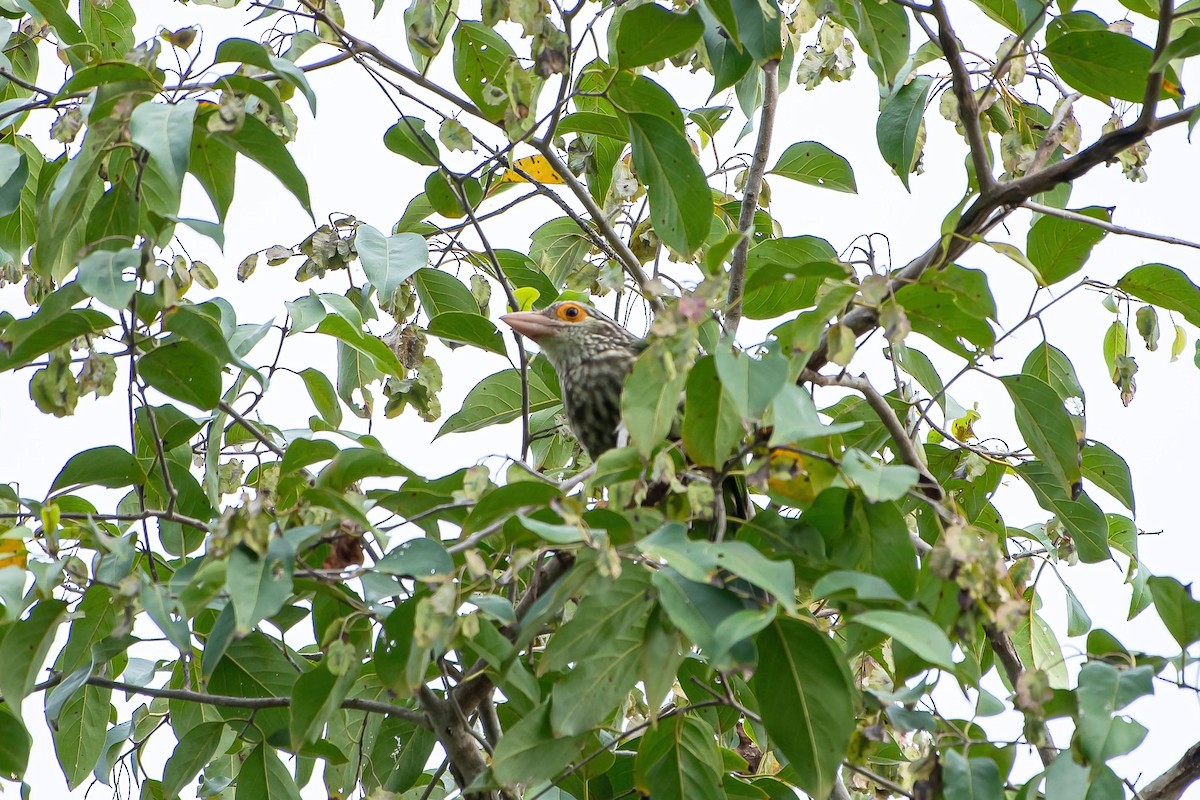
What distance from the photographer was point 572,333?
15.1 feet

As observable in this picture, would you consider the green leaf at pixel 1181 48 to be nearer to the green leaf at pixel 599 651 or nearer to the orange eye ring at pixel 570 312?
the green leaf at pixel 599 651

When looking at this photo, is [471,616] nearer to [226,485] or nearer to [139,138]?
[139,138]

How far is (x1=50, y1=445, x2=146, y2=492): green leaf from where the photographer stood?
2643 millimetres

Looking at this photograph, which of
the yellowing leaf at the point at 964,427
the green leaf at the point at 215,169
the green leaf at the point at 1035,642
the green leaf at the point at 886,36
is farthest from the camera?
the yellowing leaf at the point at 964,427

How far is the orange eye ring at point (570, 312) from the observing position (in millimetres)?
4668

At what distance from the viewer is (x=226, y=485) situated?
3525 millimetres

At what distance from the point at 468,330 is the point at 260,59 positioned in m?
1.11

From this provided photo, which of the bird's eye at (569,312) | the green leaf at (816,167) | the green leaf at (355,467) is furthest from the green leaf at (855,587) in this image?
the bird's eye at (569,312)

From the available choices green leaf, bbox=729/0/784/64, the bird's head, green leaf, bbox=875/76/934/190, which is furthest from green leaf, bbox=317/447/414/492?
the bird's head

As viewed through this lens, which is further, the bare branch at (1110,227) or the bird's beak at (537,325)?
the bird's beak at (537,325)

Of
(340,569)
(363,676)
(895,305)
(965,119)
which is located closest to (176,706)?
(363,676)

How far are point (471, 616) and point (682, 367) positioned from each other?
0.53 metres

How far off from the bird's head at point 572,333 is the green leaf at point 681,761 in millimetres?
2111

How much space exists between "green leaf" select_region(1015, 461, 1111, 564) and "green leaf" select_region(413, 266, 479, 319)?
1.65 metres
